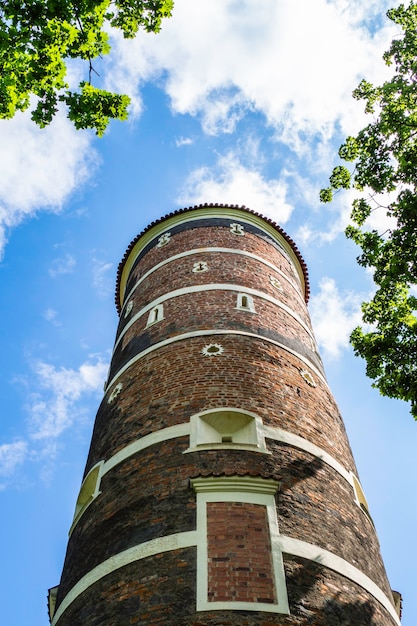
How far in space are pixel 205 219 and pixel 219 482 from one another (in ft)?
32.8

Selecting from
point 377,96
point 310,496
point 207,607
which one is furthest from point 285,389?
point 377,96

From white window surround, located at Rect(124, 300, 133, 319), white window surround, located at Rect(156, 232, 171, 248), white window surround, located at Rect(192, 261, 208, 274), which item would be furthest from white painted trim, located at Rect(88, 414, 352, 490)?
white window surround, located at Rect(156, 232, 171, 248)

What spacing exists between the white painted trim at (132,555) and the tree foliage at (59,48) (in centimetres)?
603

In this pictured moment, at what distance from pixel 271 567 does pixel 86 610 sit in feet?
8.05

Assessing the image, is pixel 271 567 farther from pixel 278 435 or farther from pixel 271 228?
pixel 271 228

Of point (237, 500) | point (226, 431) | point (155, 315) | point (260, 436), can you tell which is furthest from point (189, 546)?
point (155, 315)

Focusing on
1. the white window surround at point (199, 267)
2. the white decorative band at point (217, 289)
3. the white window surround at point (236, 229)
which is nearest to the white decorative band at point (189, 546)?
the white decorative band at point (217, 289)

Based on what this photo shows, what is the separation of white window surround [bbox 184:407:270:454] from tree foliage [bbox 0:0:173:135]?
190 inches

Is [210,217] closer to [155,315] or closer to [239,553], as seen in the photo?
[155,315]

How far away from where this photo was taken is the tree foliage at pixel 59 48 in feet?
28.5

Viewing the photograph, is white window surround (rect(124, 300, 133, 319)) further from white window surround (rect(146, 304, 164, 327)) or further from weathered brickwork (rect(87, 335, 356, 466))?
weathered brickwork (rect(87, 335, 356, 466))

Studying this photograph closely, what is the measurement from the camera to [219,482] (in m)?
8.51

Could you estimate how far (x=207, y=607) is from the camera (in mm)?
6906

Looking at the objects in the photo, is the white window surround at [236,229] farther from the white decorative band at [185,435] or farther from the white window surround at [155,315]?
the white decorative band at [185,435]
